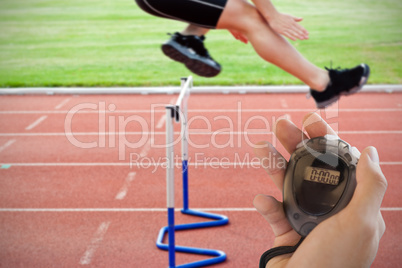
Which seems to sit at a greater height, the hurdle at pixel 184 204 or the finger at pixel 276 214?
the finger at pixel 276 214

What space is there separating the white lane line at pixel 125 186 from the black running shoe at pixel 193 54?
10.5ft

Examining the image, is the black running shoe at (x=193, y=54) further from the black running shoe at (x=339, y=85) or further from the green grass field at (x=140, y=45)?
the green grass field at (x=140, y=45)

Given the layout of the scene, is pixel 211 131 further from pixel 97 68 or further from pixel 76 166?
pixel 97 68

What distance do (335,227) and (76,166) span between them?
17.5 feet

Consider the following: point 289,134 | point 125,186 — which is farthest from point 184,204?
point 289,134

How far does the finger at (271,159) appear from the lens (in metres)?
Result: 1.30

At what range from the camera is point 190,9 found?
1.67 meters

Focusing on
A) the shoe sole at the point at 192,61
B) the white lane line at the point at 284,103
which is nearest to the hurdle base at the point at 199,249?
the shoe sole at the point at 192,61

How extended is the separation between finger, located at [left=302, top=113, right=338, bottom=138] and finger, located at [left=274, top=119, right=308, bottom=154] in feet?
0.08

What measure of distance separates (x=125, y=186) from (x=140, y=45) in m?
9.47

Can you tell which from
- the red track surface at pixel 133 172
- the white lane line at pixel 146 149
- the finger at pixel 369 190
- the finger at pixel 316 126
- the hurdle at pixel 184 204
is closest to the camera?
the finger at pixel 369 190

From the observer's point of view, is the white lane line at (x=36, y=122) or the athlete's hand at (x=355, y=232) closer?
the athlete's hand at (x=355, y=232)

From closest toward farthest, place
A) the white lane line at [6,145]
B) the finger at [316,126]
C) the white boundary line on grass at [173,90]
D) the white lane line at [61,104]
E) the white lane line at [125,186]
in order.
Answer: the finger at [316,126], the white lane line at [125,186], the white lane line at [6,145], the white lane line at [61,104], the white boundary line on grass at [173,90]

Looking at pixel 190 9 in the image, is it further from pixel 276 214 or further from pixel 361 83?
pixel 361 83
